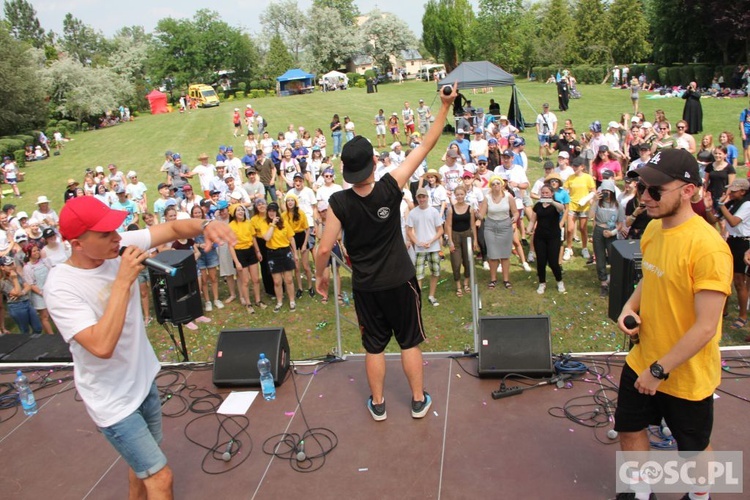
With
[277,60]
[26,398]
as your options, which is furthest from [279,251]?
[277,60]

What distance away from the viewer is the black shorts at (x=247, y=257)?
9016mm

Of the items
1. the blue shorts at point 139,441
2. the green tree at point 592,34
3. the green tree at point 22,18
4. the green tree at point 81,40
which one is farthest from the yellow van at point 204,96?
the green tree at point 22,18

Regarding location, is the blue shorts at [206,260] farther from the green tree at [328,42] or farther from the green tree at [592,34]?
the green tree at [328,42]

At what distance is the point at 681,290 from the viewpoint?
2.84 metres

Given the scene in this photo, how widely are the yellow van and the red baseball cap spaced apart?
156 ft

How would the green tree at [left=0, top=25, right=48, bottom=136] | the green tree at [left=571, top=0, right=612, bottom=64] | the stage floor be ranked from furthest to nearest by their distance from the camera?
the green tree at [left=571, top=0, right=612, bottom=64] → the green tree at [left=0, top=25, right=48, bottom=136] → the stage floor

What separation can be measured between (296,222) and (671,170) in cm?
707

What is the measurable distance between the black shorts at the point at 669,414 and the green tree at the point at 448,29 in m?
61.4

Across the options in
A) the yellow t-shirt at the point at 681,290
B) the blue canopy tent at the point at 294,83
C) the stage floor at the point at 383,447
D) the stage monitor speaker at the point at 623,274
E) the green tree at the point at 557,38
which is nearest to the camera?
the yellow t-shirt at the point at 681,290

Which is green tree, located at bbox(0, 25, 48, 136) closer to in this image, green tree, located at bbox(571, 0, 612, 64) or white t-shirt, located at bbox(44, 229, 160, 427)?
white t-shirt, located at bbox(44, 229, 160, 427)

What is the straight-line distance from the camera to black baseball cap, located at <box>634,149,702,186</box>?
283 centimetres

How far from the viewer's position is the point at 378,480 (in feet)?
13.0

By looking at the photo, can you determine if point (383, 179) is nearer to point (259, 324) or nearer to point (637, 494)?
point (637, 494)

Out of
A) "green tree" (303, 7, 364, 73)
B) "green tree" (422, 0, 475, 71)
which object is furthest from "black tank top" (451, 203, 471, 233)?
"green tree" (303, 7, 364, 73)
